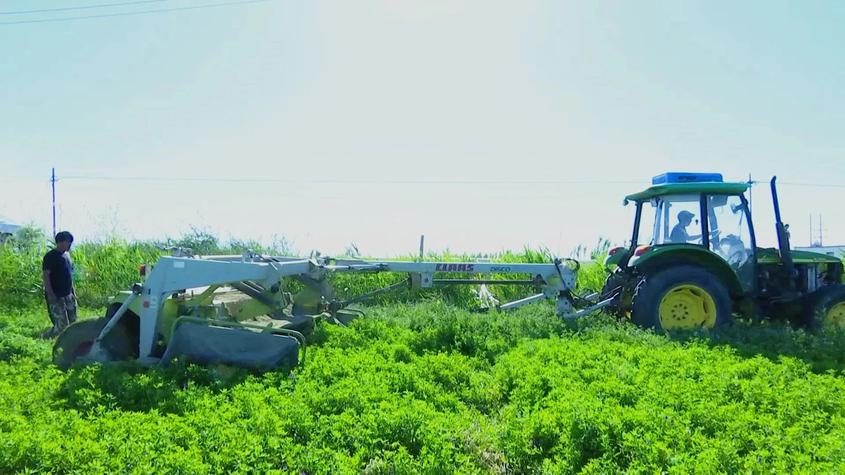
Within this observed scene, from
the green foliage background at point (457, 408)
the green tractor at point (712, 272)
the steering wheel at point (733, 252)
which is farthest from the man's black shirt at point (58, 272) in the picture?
the steering wheel at point (733, 252)

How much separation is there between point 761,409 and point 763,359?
1.55m

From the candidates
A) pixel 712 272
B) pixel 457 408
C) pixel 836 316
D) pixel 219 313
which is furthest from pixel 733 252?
pixel 219 313

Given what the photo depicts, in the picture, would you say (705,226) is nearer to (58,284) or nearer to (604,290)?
(604,290)

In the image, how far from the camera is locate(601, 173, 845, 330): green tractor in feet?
25.2

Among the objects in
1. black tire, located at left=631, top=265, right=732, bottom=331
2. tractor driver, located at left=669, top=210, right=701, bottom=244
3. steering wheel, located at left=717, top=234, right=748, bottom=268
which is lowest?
black tire, located at left=631, top=265, right=732, bottom=331

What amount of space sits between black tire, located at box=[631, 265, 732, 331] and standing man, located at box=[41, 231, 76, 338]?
8158 millimetres

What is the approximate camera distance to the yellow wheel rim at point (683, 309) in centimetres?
786

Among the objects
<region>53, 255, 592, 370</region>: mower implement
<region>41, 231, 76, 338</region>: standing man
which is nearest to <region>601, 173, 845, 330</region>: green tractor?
<region>53, 255, 592, 370</region>: mower implement

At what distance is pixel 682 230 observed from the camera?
828 centimetres

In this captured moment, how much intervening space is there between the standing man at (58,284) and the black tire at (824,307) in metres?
10.5

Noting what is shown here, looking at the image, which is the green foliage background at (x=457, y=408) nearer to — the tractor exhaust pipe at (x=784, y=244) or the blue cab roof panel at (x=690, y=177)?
the tractor exhaust pipe at (x=784, y=244)

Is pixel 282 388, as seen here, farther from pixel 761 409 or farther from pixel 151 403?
pixel 761 409

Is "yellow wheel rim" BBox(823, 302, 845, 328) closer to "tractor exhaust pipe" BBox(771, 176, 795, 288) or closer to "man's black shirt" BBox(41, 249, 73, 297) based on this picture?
"tractor exhaust pipe" BBox(771, 176, 795, 288)

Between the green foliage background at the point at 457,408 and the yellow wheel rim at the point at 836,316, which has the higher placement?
the yellow wheel rim at the point at 836,316
